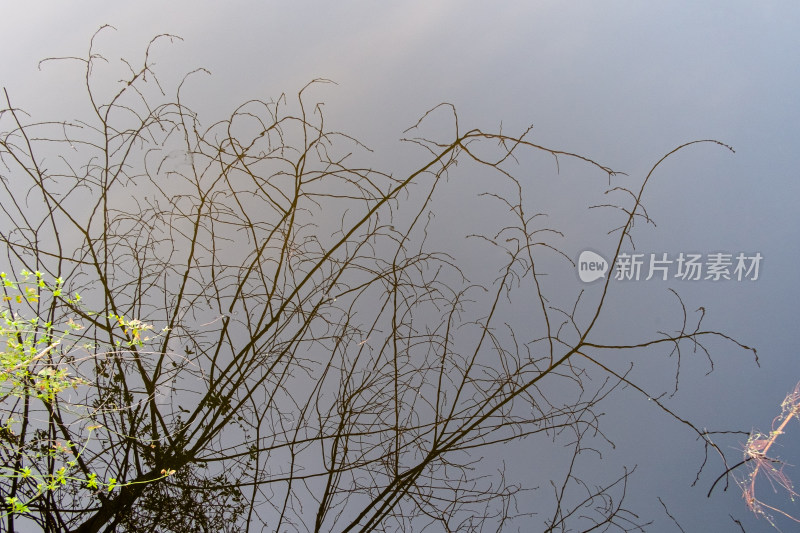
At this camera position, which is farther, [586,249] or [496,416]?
[586,249]

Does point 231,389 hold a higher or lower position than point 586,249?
lower

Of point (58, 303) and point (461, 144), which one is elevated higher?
point (58, 303)

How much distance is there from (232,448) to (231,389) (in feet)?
0.68

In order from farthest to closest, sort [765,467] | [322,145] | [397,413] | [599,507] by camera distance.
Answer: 1. [765,467]
2. [599,507]
3. [322,145]
4. [397,413]

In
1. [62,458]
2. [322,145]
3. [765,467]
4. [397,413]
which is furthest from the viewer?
[765,467]

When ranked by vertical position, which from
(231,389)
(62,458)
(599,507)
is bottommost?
(599,507)

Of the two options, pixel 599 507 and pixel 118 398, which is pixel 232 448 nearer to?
pixel 118 398

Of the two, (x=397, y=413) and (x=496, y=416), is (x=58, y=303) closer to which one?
(x=397, y=413)

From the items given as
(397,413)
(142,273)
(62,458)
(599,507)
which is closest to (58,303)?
(142,273)

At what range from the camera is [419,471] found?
1.79 metres

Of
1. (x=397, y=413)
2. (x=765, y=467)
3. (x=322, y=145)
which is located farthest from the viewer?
(x=765, y=467)

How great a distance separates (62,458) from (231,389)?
0.44 meters

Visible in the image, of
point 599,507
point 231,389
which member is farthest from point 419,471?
point 599,507

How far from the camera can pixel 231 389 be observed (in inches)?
74.5
